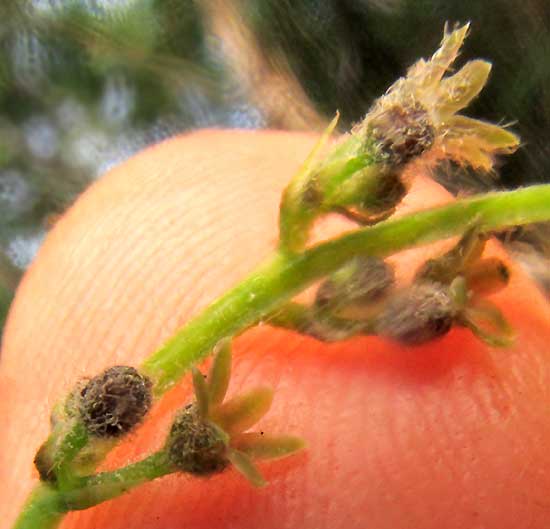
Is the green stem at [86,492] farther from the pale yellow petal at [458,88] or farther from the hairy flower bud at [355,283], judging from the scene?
the pale yellow petal at [458,88]

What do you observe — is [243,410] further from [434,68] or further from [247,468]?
[434,68]

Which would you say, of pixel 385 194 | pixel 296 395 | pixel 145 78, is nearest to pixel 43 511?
pixel 296 395

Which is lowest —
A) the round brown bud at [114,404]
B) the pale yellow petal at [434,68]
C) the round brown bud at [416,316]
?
the round brown bud at [416,316]

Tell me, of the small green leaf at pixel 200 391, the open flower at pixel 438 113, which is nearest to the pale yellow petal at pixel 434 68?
the open flower at pixel 438 113

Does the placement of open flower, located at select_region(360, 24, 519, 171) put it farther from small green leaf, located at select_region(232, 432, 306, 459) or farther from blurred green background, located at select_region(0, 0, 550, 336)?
blurred green background, located at select_region(0, 0, 550, 336)

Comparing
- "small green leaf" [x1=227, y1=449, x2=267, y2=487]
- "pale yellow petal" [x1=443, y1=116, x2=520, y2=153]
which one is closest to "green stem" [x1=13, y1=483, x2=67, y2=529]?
"small green leaf" [x1=227, y1=449, x2=267, y2=487]

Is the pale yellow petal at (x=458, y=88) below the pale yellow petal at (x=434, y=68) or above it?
below

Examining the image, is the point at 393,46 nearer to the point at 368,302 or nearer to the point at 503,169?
the point at 503,169
